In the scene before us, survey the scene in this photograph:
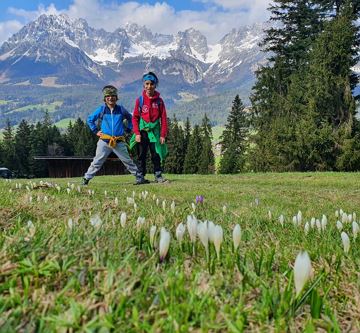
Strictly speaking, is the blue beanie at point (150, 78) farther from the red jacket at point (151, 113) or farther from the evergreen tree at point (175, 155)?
the evergreen tree at point (175, 155)

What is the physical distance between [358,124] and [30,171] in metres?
90.9

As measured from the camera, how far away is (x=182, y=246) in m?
2.73

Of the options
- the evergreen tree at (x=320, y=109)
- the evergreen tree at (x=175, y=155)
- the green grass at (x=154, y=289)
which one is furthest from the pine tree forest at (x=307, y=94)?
the evergreen tree at (x=175, y=155)

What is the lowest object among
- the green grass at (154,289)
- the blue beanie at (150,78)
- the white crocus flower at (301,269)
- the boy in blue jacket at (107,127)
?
the green grass at (154,289)

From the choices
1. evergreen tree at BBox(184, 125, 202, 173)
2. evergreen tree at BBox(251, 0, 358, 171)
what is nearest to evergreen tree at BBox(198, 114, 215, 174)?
evergreen tree at BBox(184, 125, 202, 173)

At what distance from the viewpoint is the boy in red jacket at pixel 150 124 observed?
14425 millimetres

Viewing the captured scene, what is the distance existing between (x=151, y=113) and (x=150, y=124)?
Answer: 1.26 feet

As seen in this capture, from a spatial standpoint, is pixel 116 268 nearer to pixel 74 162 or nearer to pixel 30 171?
pixel 74 162

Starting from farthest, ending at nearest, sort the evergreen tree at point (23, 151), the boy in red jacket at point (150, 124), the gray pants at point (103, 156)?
the evergreen tree at point (23, 151) → the boy in red jacket at point (150, 124) → the gray pants at point (103, 156)

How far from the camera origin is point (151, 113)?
14828 millimetres

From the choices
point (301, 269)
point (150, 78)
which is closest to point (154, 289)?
point (301, 269)

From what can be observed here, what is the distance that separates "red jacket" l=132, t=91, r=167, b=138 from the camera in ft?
47.8

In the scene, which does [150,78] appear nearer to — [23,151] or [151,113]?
[151,113]

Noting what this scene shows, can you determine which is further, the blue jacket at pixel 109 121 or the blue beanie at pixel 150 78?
the blue beanie at pixel 150 78
